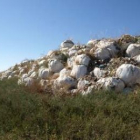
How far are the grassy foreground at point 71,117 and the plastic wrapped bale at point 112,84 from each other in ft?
2.01

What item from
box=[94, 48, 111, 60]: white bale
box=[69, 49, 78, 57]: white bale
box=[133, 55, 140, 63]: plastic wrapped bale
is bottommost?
box=[133, 55, 140, 63]: plastic wrapped bale

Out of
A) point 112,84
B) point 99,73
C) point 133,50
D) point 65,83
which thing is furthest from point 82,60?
point 112,84

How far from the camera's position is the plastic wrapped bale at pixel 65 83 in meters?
10.6

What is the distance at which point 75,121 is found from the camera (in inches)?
273

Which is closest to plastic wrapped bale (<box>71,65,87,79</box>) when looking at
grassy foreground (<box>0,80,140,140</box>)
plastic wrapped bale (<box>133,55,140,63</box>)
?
plastic wrapped bale (<box>133,55,140,63</box>)

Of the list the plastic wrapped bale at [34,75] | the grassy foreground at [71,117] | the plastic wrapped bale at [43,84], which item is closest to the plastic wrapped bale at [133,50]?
the grassy foreground at [71,117]

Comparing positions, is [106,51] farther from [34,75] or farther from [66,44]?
[66,44]

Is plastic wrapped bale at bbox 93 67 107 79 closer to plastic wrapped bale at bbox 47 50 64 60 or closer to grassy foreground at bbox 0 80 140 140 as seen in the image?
grassy foreground at bbox 0 80 140 140

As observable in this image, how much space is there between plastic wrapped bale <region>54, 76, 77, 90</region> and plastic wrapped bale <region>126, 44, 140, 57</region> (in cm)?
229

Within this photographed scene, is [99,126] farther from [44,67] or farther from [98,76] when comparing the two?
[44,67]

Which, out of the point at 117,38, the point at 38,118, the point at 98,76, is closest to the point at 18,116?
the point at 38,118

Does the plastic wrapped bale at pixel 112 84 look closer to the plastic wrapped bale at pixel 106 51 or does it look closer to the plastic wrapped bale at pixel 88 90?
the plastic wrapped bale at pixel 88 90

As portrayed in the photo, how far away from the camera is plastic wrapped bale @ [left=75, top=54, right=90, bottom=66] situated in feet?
37.4

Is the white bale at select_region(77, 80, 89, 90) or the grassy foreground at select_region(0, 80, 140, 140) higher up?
the white bale at select_region(77, 80, 89, 90)
